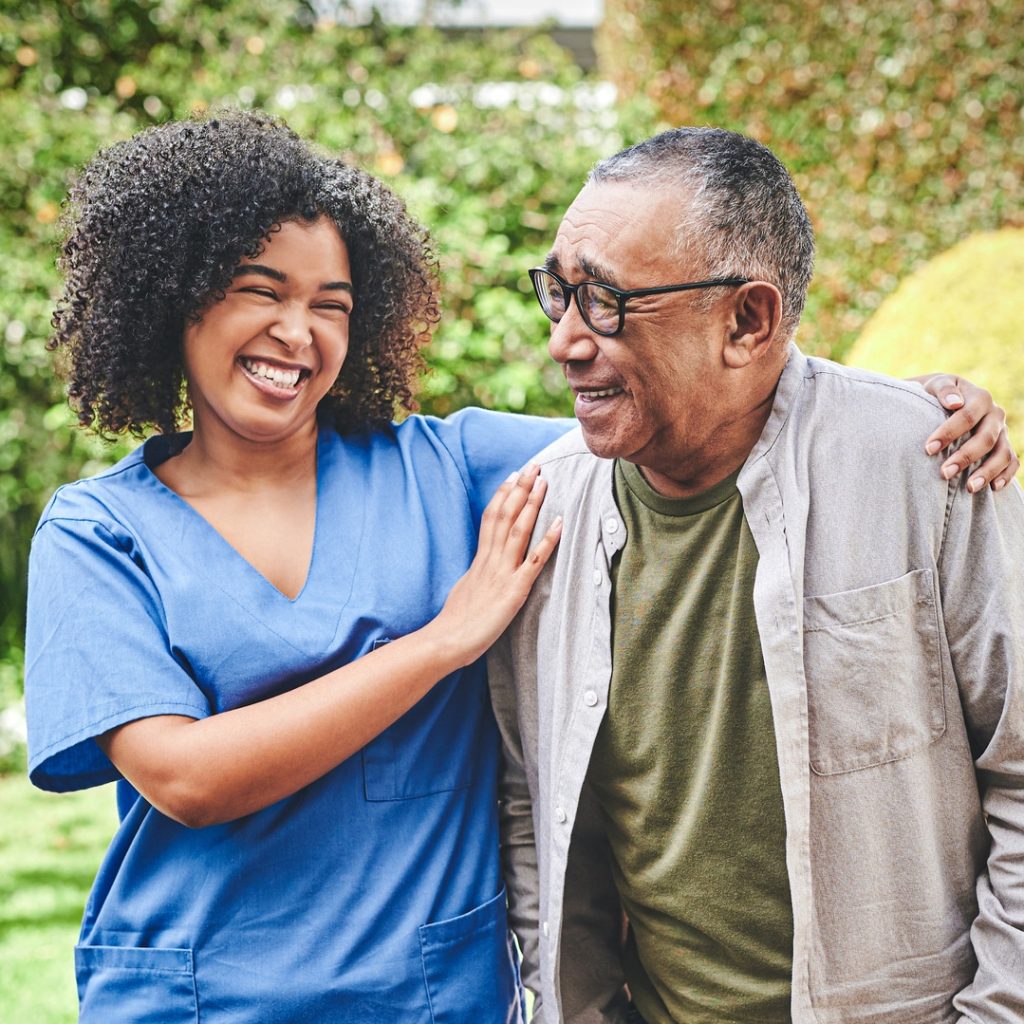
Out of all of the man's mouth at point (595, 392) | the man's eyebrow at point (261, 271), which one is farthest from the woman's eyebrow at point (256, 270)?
the man's mouth at point (595, 392)

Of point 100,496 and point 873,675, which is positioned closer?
point 873,675

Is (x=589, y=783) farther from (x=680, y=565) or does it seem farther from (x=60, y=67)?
(x=60, y=67)

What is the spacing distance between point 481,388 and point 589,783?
370cm

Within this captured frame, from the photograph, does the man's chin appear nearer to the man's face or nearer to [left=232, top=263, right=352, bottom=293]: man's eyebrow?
the man's face

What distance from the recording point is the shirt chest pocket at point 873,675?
1.95m

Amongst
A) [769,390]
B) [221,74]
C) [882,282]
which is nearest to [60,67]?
[221,74]

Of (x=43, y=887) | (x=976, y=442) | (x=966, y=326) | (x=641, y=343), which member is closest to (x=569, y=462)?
(x=641, y=343)

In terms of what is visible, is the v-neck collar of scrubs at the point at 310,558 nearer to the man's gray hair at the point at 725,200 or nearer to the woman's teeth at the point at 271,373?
the woman's teeth at the point at 271,373

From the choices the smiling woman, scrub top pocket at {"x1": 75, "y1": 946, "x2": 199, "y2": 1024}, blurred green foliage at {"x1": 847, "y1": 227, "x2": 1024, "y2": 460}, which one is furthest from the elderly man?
blurred green foliage at {"x1": 847, "y1": 227, "x2": 1024, "y2": 460}

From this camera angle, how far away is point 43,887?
16.6 feet

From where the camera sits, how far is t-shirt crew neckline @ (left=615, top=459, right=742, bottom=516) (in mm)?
2102

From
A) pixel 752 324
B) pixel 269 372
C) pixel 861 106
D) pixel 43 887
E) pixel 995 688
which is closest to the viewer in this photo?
pixel 995 688

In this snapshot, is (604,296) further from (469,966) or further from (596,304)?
(469,966)

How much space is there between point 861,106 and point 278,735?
17.9ft
